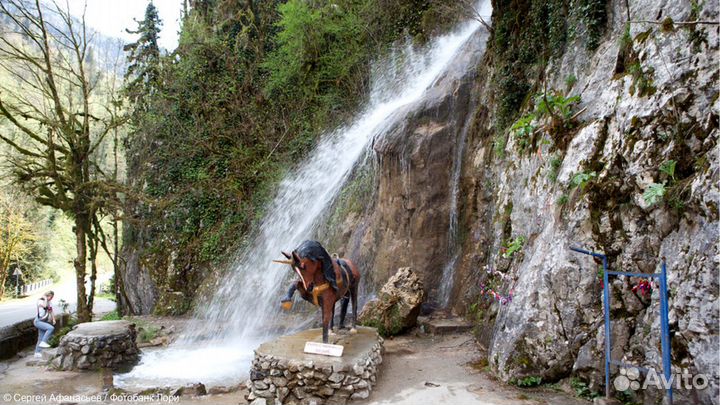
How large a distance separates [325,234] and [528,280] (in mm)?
6500

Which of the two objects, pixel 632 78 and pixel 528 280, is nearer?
pixel 632 78

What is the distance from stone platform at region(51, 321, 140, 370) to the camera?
8.19 m

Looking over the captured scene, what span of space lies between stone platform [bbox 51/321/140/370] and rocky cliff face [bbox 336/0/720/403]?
22.7 ft

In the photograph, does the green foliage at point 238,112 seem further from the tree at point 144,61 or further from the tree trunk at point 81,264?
the tree trunk at point 81,264

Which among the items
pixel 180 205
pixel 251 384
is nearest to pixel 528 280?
pixel 251 384

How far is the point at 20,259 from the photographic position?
2658cm

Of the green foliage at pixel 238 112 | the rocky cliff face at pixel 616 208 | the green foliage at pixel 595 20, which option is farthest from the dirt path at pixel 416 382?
the green foliage at pixel 238 112

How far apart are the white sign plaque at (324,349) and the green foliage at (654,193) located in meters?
4.11

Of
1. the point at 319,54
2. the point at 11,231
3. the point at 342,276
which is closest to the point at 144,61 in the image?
the point at 319,54

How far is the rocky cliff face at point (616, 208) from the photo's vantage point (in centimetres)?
418

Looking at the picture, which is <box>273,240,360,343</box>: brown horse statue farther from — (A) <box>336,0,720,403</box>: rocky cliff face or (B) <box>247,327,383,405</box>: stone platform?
(A) <box>336,0,720,403</box>: rocky cliff face

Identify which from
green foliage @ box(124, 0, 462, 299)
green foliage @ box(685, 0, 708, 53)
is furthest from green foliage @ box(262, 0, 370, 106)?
green foliage @ box(685, 0, 708, 53)

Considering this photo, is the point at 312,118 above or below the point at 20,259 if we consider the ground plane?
above

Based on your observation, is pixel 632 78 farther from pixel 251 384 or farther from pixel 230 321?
pixel 230 321
